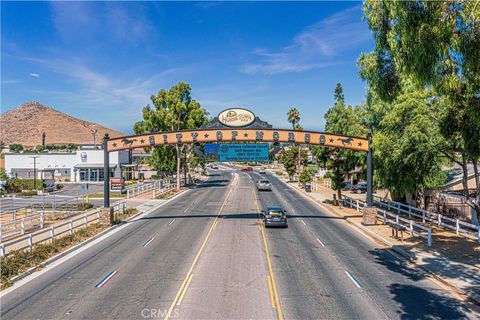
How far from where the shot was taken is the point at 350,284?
14.1 meters

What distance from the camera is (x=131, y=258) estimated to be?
704 inches

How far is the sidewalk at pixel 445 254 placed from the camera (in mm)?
14594

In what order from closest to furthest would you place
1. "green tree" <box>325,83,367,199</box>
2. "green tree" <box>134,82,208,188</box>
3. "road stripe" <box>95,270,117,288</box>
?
"road stripe" <box>95,270,117,288</box>, "green tree" <box>325,83,367,199</box>, "green tree" <box>134,82,208,188</box>

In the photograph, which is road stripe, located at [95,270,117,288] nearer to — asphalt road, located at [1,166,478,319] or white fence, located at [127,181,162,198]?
asphalt road, located at [1,166,478,319]

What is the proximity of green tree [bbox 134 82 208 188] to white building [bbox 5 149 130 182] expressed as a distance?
11770 mm

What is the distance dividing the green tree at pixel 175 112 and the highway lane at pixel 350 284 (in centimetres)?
4299

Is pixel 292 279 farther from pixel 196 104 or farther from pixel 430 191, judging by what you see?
pixel 196 104

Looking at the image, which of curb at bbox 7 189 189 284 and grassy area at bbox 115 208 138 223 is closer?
curb at bbox 7 189 189 284

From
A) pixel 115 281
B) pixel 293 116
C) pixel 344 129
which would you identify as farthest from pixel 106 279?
pixel 293 116

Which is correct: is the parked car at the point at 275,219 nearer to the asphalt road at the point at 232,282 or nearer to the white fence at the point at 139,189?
the asphalt road at the point at 232,282

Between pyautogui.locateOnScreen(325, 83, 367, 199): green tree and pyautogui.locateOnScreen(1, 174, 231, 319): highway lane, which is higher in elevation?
pyautogui.locateOnScreen(325, 83, 367, 199): green tree

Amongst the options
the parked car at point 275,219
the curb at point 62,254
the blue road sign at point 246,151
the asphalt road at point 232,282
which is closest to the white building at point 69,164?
the blue road sign at point 246,151

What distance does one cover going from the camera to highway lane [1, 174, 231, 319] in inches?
456

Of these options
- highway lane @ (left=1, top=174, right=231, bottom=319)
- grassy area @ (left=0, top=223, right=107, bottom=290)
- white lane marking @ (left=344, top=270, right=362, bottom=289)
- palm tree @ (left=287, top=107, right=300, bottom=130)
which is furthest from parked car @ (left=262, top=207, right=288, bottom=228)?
palm tree @ (left=287, top=107, right=300, bottom=130)
